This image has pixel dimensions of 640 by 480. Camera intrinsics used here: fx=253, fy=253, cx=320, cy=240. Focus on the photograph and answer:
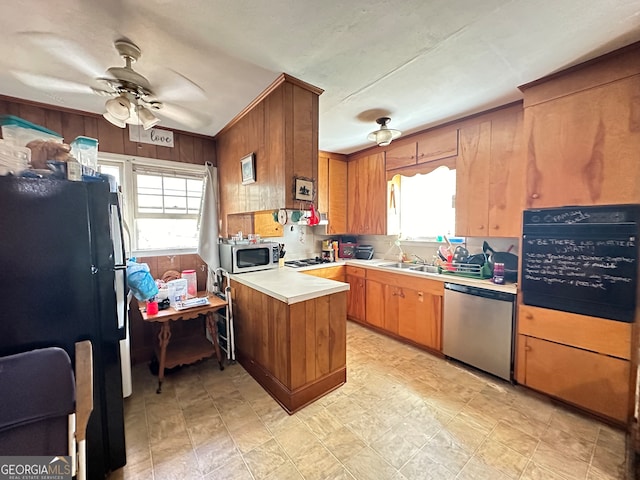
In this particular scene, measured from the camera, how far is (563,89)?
1.82 m

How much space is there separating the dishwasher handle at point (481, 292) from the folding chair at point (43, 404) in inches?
106

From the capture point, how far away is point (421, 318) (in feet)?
9.18

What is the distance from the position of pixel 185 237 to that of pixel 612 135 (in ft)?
12.3

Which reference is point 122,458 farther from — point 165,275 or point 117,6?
point 117,6

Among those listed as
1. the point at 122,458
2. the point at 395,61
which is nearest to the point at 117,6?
the point at 395,61

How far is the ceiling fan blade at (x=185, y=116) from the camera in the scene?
2.25 m

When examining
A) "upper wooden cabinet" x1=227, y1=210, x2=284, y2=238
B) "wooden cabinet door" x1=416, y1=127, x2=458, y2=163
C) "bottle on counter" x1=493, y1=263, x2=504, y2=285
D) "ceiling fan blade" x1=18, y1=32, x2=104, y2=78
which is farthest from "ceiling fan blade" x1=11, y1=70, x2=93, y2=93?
"bottle on counter" x1=493, y1=263, x2=504, y2=285

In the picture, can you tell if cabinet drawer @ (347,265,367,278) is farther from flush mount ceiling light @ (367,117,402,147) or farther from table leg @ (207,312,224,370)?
table leg @ (207,312,224,370)

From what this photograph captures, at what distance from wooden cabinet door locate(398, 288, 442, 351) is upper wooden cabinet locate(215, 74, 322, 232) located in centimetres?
175

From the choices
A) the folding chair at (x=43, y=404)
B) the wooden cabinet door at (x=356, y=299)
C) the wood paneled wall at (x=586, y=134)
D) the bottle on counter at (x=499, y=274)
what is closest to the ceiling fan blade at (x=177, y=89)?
the folding chair at (x=43, y=404)

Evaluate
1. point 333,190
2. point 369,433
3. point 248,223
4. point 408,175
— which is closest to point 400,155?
point 408,175

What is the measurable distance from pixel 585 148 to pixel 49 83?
3.82 meters

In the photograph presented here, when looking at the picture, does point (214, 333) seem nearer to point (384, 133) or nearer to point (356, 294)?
point (356, 294)

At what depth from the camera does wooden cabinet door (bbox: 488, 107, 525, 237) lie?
2.26 m
